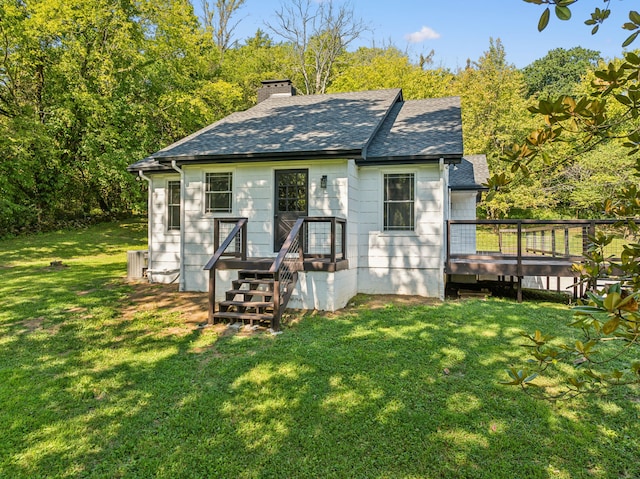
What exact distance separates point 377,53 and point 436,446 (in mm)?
27367

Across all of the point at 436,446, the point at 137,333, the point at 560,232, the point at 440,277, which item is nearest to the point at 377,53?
the point at 560,232

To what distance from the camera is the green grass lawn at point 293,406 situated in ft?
9.62

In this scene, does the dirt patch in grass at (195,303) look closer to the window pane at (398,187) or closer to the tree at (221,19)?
the window pane at (398,187)

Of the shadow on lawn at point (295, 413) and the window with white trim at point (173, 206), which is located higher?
the window with white trim at point (173, 206)

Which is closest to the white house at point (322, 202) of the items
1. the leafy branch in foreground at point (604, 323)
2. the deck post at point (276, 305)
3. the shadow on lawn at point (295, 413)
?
the deck post at point (276, 305)

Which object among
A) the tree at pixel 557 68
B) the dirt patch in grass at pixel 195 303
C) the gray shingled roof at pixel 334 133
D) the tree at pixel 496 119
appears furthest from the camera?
the tree at pixel 557 68

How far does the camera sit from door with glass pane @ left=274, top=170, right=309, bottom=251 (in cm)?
824

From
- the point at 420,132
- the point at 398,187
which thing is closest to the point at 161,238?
the point at 398,187

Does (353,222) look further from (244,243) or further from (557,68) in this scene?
(557,68)

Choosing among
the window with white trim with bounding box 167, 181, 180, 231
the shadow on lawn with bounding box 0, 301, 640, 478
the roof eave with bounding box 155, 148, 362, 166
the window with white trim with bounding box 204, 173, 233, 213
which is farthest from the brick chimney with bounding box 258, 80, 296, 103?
the shadow on lawn with bounding box 0, 301, 640, 478

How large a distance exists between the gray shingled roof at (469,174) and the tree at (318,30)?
1214 cm

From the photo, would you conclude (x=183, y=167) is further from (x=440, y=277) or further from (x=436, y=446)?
(x=436, y=446)

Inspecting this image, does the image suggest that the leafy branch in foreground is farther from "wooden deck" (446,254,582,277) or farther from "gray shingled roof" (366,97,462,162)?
"wooden deck" (446,254,582,277)

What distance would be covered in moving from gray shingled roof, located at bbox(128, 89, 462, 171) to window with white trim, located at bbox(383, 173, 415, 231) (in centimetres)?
49
